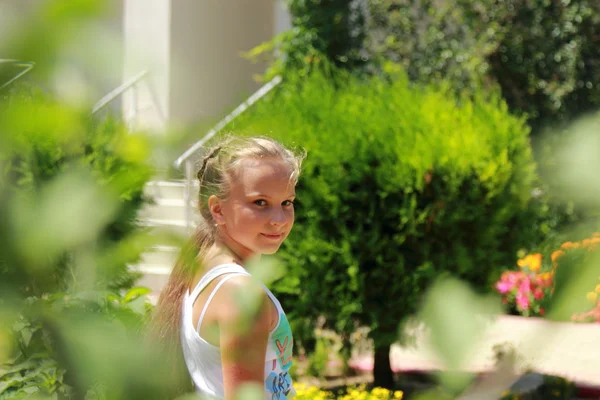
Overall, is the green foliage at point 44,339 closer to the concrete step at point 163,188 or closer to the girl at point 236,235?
the concrete step at point 163,188

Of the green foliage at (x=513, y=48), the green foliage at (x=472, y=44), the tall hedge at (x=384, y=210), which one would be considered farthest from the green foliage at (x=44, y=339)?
the green foliage at (x=513, y=48)

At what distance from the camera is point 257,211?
4.42 ft

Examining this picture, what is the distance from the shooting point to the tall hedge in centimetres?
492

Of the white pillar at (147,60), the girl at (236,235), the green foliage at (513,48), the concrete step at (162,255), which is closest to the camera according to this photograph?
A: the white pillar at (147,60)

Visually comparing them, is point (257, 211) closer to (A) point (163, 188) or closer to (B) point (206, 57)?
(A) point (163, 188)

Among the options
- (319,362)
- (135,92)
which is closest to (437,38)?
(319,362)

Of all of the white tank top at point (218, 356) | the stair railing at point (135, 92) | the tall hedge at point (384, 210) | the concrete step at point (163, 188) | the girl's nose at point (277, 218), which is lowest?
the tall hedge at point (384, 210)

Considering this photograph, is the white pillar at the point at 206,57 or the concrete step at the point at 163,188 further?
the concrete step at the point at 163,188

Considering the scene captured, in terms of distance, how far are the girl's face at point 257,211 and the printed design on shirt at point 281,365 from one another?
Answer: 17 centimetres

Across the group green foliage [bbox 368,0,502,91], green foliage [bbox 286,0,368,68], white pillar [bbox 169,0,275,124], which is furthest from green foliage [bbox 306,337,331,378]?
green foliage [bbox 286,0,368,68]

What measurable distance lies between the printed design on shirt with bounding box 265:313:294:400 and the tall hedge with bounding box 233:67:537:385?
329cm

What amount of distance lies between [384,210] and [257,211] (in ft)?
12.0

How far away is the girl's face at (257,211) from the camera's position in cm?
132

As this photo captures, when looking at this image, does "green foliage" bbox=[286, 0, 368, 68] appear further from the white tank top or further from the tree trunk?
the white tank top
